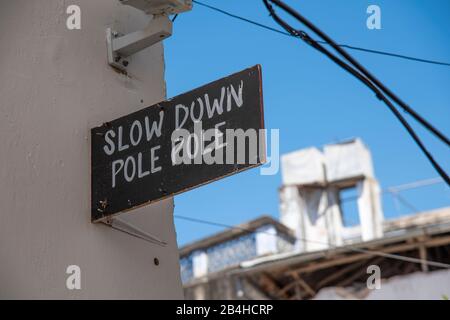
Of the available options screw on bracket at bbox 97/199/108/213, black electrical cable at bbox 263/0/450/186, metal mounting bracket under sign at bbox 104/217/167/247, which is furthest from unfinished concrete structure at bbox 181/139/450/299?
screw on bracket at bbox 97/199/108/213

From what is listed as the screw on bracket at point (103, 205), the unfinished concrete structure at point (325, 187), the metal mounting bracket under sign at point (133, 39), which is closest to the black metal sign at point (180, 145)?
the screw on bracket at point (103, 205)

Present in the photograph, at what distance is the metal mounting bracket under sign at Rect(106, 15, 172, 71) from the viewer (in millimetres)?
5652

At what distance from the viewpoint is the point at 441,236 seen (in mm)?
15391

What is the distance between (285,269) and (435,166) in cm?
1032

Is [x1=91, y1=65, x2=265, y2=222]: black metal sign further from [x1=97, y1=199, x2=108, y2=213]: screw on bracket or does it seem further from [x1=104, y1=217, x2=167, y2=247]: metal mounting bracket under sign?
[x1=104, y1=217, x2=167, y2=247]: metal mounting bracket under sign

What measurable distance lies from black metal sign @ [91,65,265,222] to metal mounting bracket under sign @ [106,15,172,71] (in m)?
0.66

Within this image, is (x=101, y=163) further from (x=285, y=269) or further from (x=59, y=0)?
(x=285, y=269)

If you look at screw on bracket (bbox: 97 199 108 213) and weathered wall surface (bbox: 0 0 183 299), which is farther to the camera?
screw on bracket (bbox: 97 199 108 213)

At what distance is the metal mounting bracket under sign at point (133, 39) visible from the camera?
565cm

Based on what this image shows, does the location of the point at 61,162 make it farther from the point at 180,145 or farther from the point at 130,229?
the point at 180,145

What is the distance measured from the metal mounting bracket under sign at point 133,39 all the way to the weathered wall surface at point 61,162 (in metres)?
0.06

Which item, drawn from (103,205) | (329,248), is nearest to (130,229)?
(103,205)

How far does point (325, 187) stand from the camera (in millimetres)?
24844
